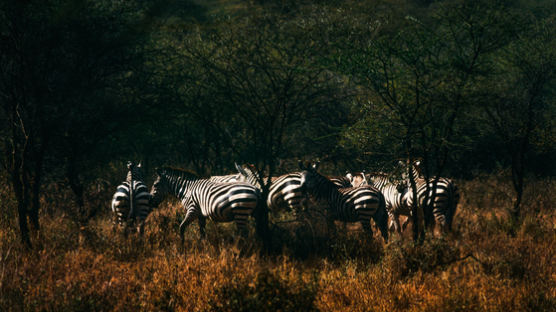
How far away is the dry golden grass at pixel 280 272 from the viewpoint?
5.28 m

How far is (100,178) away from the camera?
44.7ft

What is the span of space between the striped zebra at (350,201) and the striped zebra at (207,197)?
1482 mm

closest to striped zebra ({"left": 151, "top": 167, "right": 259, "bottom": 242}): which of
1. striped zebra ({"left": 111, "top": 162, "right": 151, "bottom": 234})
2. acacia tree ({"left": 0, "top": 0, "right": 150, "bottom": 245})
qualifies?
striped zebra ({"left": 111, "top": 162, "right": 151, "bottom": 234})

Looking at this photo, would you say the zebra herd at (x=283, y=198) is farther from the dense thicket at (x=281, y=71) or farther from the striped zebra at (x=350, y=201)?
the dense thicket at (x=281, y=71)

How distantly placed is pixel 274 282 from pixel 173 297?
46.9 inches

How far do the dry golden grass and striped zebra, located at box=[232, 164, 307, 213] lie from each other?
2.07 ft

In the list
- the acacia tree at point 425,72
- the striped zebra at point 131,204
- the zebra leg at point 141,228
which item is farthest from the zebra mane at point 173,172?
the acacia tree at point 425,72

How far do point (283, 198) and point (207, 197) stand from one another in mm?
1930

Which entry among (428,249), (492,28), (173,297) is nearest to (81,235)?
(173,297)

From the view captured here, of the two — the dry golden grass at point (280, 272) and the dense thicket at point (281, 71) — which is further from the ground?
the dense thicket at point (281, 71)

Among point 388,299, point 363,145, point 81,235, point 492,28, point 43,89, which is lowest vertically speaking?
point 388,299

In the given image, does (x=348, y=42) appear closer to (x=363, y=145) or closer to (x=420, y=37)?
(x=420, y=37)

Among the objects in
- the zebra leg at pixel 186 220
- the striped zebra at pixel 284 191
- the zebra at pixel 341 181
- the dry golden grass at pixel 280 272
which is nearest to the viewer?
the dry golden grass at pixel 280 272

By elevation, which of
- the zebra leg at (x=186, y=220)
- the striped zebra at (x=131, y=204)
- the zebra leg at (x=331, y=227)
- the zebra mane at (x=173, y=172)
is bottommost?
the zebra leg at (x=331, y=227)
